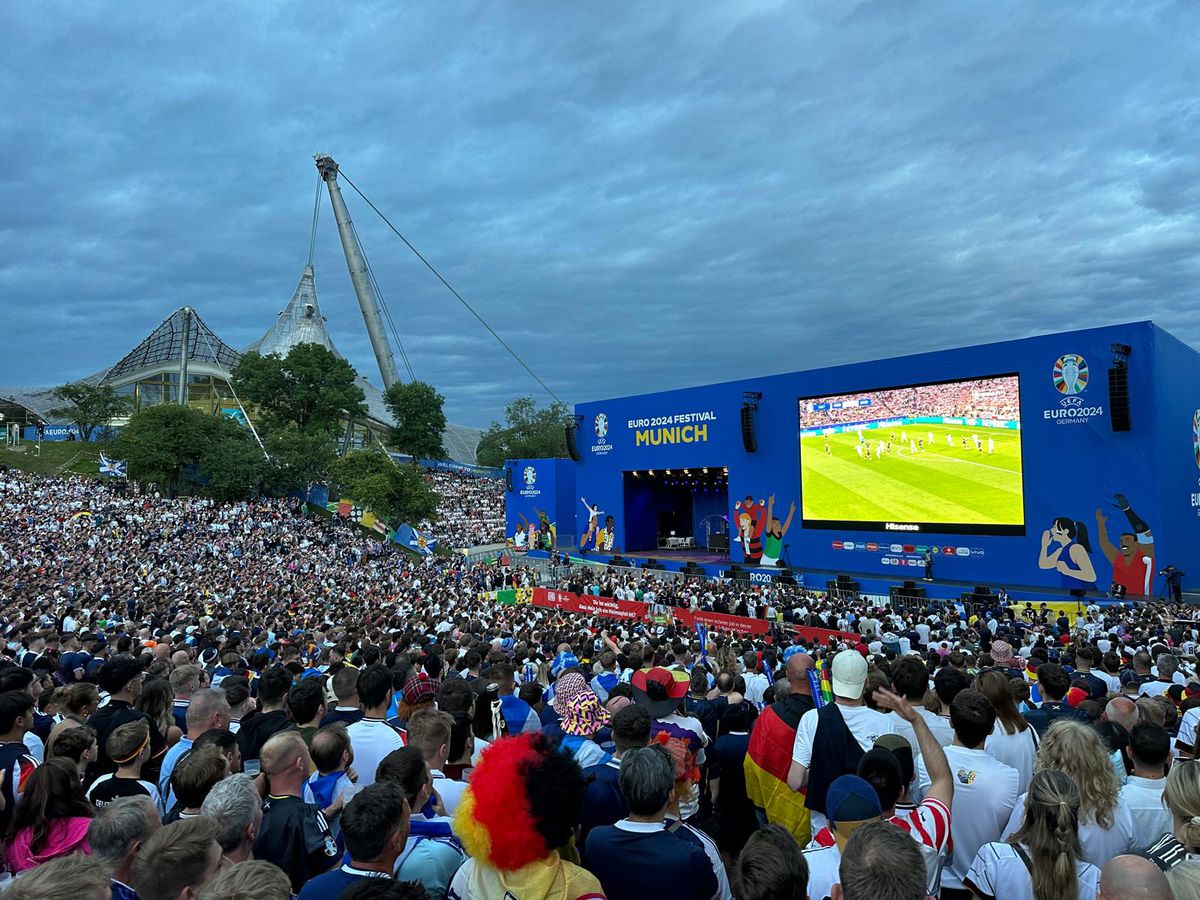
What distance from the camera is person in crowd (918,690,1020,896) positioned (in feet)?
9.81

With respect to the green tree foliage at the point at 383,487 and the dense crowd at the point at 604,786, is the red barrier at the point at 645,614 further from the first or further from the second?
the green tree foliage at the point at 383,487

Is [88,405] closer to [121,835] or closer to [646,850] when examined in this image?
[121,835]

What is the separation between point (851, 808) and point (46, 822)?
2908mm

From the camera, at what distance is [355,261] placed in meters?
55.1

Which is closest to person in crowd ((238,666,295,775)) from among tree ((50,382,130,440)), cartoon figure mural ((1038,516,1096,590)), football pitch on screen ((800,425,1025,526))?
cartoon figure mural ((1038,516,1096,590))

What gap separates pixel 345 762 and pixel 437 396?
58286mm

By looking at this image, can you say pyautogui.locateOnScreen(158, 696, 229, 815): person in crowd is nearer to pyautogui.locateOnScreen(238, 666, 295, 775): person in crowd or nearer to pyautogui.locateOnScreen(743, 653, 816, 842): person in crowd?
pyautogui.locateOnScreen(238, 666, 295, 775): person in crowd

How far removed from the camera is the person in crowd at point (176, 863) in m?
2.09

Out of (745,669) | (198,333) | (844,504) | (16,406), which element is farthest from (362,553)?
Answer: (16,406)

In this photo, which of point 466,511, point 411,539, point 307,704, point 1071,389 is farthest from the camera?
point 466,511

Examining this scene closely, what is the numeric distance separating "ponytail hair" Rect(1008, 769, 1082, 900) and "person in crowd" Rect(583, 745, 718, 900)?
104cm

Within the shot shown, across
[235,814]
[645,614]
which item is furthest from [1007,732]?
[645,614]

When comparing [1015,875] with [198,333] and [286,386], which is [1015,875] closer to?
[286,386]

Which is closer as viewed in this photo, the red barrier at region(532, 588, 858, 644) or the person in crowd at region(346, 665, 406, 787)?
the person in crowd at region(346, 665, 406, 787)
